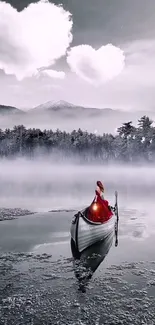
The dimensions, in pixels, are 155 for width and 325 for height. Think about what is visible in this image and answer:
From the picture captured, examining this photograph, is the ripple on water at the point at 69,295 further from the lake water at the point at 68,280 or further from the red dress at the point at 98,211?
the red dress at the point at 98,211

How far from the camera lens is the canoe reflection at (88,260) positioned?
15753 millimetres

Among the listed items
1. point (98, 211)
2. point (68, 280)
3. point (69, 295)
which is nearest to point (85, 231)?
point (98, 211)

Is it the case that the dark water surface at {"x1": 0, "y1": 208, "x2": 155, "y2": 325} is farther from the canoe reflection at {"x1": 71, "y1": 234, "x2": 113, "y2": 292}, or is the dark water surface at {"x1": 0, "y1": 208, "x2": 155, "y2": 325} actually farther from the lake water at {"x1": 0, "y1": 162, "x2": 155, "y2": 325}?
the canoe reflection at {"x1": 71, "y1": 234, "x2": 113, "y2": 292}

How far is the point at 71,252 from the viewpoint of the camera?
20.3 metres

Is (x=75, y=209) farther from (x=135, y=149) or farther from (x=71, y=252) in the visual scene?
(x=135, y=149)

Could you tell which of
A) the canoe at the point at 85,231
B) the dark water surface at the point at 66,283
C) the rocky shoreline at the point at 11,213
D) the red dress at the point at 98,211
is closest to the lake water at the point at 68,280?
the dark water surface at the point at 66,283

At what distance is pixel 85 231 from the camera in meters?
19.7

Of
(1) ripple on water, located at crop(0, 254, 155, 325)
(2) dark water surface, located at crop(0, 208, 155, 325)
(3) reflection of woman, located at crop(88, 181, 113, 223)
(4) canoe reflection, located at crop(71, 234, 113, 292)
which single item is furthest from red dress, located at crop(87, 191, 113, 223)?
(1) ripple on water, located at crop(0, 254, 155, 325)

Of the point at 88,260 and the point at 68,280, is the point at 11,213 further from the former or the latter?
the point at 68,280

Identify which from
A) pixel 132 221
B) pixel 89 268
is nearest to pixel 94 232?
pixel 89 268

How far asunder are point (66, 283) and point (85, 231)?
16.6 feet

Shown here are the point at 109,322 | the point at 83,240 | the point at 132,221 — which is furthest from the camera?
the point at 132,221

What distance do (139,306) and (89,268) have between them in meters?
5.08

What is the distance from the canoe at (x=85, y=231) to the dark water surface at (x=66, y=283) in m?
1.16
